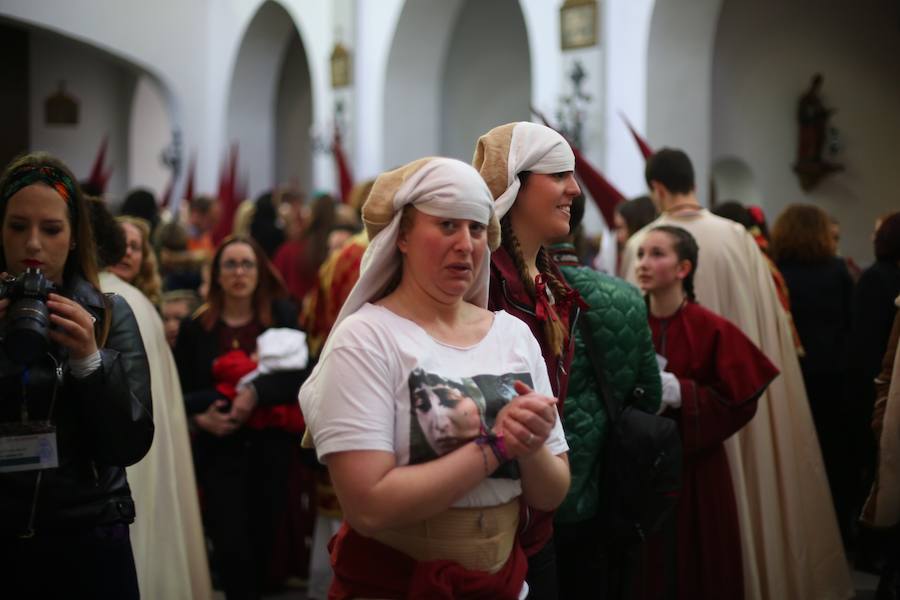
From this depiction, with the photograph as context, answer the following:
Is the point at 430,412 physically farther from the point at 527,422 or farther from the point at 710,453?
the point at 710,453

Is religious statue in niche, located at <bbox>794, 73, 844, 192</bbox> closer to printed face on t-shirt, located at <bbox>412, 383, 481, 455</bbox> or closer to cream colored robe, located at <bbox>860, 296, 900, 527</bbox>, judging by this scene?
cream colored robe, located at <bbox>860, 296, 900, 527</bbox>

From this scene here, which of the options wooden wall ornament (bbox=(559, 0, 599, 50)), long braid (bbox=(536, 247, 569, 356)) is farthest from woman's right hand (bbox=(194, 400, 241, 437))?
wooden wall ornament (bbox=(559, 0, 599, 50))

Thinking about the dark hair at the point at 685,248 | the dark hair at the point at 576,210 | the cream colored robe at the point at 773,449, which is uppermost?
the dark hair at the point at 576,210

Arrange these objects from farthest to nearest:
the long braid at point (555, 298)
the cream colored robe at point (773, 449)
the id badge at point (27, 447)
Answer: the cream colored robe at point (773, 449) < the long braid at point (555, 298) < the id badge at point (27, 447)

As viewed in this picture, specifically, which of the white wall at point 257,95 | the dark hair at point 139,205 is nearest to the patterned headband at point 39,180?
the dark hair at point 139,205

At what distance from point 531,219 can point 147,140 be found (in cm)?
1766

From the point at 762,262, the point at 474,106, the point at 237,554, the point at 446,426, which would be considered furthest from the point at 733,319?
the point at 474,106

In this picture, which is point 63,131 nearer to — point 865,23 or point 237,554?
point 865,23

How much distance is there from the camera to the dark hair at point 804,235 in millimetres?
5219

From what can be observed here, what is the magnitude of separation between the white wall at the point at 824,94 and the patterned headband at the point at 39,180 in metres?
8.14

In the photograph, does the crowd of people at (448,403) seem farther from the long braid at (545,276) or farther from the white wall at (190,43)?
the white wall at (190,43)

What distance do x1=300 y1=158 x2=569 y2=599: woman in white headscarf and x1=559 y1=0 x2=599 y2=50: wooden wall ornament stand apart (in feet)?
23.9

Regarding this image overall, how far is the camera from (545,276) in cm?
256

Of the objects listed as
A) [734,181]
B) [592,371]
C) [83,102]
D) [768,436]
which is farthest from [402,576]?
[83,102]
